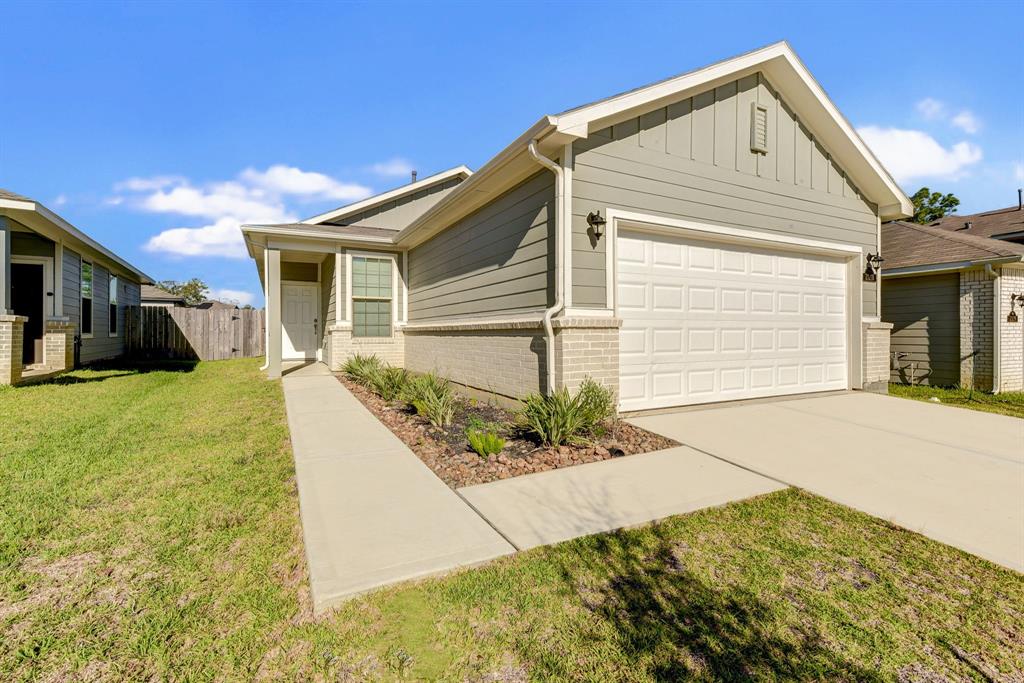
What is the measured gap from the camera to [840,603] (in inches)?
81.8

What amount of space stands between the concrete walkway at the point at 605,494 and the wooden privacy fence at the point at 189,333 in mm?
15955

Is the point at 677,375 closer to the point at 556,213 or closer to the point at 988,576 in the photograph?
the point at 556,213

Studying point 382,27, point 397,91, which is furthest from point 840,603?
point 397,91

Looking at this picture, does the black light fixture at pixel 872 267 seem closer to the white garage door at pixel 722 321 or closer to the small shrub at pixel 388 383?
the white garage door at pixel 722 321

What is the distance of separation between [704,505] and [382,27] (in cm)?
909

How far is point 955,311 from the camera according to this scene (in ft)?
30.1

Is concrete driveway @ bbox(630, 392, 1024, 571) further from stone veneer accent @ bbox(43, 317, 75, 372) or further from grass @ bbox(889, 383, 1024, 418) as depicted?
stone veneer accent @ bbox(43, 317, 75, 372)

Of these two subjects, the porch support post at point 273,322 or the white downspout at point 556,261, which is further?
the porch support post at point 273,322

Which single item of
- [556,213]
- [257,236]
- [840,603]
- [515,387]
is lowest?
[840,603]

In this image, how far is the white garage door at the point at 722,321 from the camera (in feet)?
19.9

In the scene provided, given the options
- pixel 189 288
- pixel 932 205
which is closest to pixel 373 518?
pixel 932 205

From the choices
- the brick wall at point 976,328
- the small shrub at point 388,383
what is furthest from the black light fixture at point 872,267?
the small shrub at point 388,383

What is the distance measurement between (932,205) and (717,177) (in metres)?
25.7

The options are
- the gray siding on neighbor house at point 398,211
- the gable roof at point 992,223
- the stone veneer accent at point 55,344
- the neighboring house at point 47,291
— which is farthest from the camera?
the gray siding on neighbor house at point 398,211
